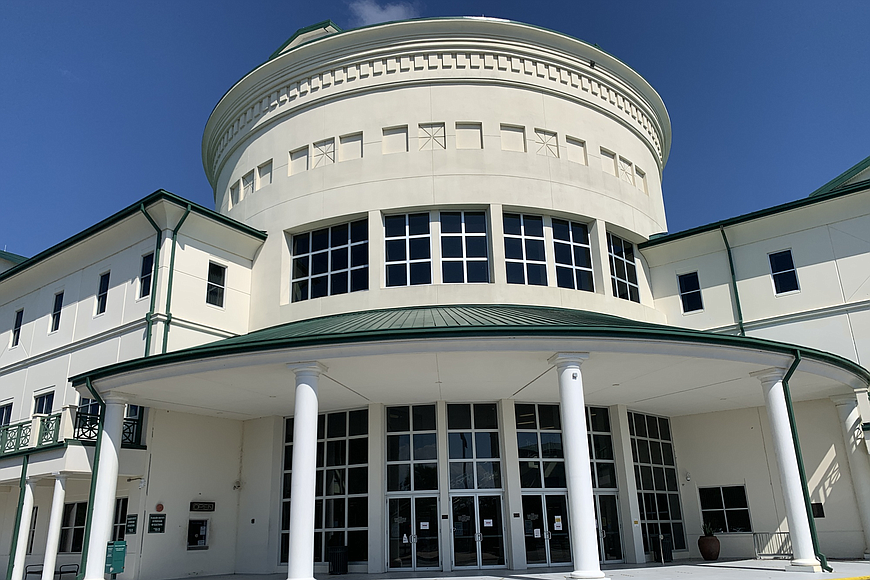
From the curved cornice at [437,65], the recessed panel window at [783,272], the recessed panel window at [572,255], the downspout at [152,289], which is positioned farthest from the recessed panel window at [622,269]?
the downspout at [152,289]

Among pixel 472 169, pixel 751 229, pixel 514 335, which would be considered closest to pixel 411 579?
pixel 514 335

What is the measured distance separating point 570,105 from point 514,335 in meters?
12.9

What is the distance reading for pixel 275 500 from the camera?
2070cm

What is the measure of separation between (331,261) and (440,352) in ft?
29.7

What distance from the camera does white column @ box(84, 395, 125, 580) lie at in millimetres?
15883

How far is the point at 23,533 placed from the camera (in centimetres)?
1888

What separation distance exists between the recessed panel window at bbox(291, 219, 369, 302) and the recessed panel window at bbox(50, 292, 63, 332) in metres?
9.07

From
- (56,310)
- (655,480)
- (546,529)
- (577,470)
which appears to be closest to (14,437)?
(56,310)

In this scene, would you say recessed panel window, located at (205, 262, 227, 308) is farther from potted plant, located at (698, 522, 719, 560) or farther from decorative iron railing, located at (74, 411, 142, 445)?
potted plant, located at (698, 522, 719, 560)

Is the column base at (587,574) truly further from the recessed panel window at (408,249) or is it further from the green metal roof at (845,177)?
the green metal roof at (845,177)

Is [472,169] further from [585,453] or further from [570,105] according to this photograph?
[585,453]

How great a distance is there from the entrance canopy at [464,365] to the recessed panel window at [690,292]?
442 centimetres

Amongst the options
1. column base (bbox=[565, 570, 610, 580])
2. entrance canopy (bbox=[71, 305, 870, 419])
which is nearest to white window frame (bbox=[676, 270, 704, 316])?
entrance canopy (bbox=[71, 305, 870, 419])

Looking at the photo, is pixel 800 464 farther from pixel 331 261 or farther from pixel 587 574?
pixel 331 261
